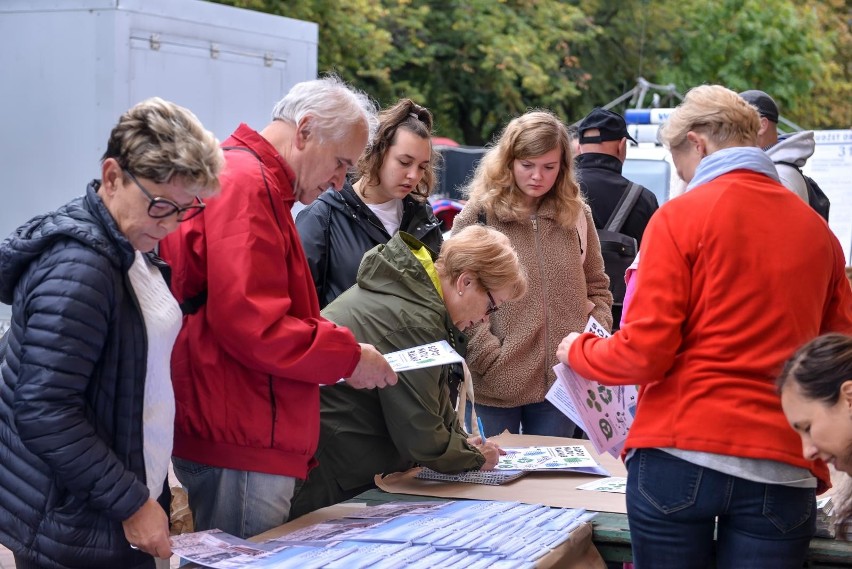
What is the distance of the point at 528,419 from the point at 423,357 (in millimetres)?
1373

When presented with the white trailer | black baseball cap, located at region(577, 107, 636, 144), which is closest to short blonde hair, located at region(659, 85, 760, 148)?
black baseball cap, located at region(577, 107, 636, 144)

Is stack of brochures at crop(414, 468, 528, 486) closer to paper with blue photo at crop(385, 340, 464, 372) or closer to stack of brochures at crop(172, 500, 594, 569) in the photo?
stack of brochures at crop(172, 500, 594, 569)

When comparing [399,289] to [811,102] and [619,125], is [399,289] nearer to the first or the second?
[619,125]

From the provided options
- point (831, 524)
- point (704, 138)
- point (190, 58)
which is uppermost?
point (190, 58)

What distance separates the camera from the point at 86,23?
6.58 metres

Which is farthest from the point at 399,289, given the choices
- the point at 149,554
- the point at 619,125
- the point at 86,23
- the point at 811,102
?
the point at 811,102

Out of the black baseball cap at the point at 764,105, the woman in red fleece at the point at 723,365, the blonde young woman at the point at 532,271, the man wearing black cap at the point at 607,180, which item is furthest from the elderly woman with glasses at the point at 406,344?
the black baseball cap at the point at 764,105

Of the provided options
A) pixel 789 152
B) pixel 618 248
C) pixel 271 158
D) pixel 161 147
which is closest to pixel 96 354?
pixel 161 147

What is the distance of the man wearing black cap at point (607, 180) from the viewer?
497 cm

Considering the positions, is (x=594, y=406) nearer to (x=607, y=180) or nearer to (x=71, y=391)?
(x=71, y=391)

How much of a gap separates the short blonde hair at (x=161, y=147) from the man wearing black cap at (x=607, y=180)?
2.95 meters

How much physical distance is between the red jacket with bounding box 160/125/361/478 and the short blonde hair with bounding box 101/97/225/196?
32cm

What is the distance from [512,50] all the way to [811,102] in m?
7.55

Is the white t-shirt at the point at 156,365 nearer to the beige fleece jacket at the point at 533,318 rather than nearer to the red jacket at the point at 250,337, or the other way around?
the red jacket at the point at 250,337
